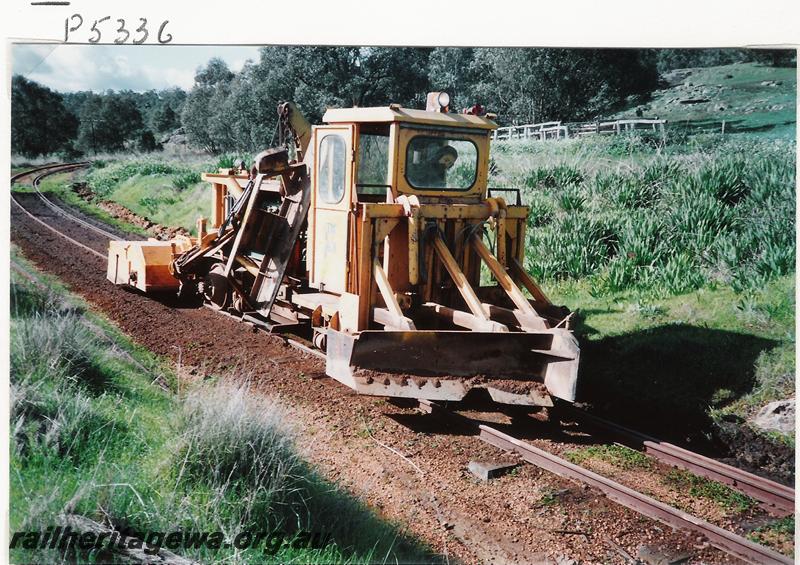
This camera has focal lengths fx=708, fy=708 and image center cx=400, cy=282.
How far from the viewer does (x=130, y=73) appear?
5824mm

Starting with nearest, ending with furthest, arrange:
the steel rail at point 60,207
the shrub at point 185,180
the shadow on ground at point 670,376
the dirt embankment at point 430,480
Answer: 1. the dirt embankment at point 430,480
2. the shadow on ground at point 670,376
3. the steel rail at point 60,207
4. the shrub at point 185,180

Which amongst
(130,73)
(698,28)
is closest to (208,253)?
(130,73)

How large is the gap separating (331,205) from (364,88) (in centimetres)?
129

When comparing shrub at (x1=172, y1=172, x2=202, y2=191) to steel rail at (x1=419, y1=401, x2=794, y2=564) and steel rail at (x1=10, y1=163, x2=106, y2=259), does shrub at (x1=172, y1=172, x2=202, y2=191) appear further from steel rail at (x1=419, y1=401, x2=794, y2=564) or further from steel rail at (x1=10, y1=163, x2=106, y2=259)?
steel rail at (x1=419, y1=401, x2=794, y2=564)

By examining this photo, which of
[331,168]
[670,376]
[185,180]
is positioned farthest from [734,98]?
[185,180]

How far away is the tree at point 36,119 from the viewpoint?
5.34 m

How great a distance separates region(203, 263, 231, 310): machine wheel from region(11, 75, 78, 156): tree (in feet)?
11.7

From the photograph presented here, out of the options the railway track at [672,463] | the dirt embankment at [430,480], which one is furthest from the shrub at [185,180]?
the railway track at [672,463]

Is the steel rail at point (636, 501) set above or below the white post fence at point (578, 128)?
below

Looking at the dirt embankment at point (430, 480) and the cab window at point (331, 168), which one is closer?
the dirt embankment at point (430, 480)

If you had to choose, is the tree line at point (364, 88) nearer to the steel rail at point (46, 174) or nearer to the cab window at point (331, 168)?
the steel rail at point (46, 174)

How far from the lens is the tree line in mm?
5777

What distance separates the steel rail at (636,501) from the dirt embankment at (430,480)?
0.09 metres

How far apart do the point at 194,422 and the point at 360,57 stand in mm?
3430
